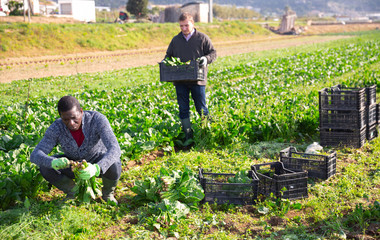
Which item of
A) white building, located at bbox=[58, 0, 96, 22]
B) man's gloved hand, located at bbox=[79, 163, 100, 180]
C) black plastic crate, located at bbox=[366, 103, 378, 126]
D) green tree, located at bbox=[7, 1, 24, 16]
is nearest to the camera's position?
man's gloved hand, located at bbox=[79, 163, 100, 180]

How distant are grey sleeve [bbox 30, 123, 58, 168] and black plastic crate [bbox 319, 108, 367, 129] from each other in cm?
417

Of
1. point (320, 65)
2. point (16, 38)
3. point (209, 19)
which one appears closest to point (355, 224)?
point (320, 65)

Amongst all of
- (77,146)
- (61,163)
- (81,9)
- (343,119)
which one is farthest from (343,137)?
(81,9)

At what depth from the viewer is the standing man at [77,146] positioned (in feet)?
14.0

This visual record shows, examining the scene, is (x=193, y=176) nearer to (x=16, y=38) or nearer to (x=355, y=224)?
(x=355, y=224)

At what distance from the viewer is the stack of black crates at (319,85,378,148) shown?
262 inches

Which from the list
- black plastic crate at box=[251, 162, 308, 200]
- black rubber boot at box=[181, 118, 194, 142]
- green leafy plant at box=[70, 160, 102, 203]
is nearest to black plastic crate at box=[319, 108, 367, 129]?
black rubber boot at box=[181, 118, 194, 142]

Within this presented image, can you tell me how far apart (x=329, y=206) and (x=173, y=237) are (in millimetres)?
1727

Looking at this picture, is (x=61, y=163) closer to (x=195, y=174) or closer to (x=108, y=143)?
(x=108, y=143)

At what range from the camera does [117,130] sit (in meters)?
6.72

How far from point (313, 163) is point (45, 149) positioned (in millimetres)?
3217

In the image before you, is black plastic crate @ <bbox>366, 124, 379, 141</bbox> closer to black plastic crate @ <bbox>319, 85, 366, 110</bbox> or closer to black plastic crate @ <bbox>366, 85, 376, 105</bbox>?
black plastic crate @ <bbox>366, 85, 376, 105</bbox>

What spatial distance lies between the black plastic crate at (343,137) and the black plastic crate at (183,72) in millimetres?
2163

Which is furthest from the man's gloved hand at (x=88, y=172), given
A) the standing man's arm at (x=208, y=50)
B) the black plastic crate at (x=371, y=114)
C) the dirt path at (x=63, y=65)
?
the dirt path at (x=63, y=65)
